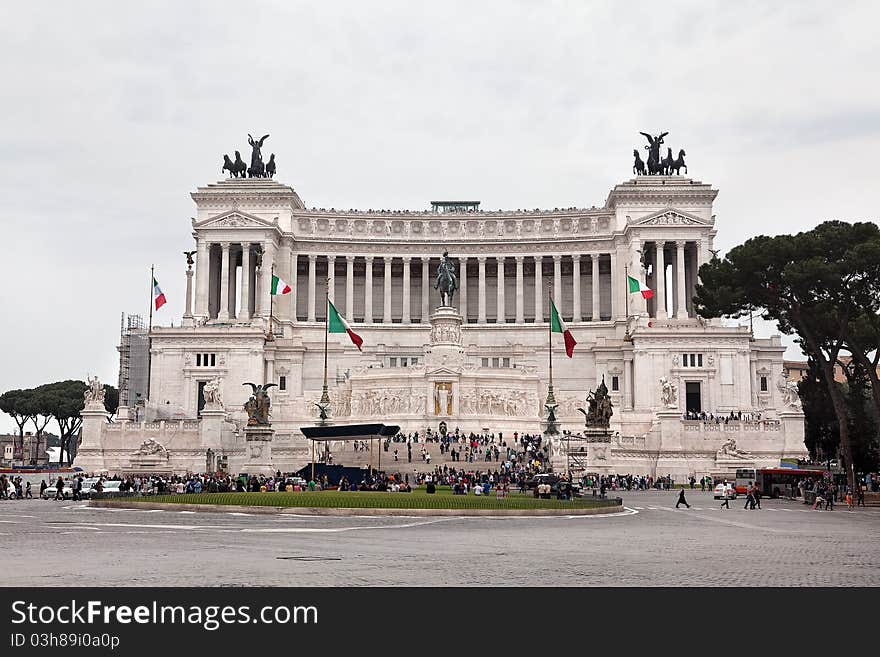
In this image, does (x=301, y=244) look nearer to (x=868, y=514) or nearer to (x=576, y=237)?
(x=576, y=237)

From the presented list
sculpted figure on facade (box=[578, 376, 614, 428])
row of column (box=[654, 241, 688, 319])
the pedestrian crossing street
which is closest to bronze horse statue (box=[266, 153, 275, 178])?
row of column (box=[654, 241, 688, 319])

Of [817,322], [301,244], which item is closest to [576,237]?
[301,244]

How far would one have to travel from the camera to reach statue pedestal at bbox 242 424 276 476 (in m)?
72.8

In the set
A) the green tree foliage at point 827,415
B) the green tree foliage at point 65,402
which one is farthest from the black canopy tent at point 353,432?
the green tree foliage at point 65,402

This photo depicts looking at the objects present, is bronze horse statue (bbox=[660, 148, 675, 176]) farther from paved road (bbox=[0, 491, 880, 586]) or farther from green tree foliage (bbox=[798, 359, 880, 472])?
paved road (bbox=[0, 491, 880, 586])

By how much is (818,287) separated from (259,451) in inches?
1493

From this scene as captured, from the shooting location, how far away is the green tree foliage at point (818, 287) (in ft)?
181

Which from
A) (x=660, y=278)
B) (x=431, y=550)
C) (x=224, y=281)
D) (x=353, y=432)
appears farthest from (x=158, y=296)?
(x=431, y=550)

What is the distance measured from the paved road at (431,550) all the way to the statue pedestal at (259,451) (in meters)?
30.6

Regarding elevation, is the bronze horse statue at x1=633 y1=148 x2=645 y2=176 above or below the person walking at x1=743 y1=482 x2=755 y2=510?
above

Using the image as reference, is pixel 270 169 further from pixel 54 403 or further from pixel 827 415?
pixel 827 415

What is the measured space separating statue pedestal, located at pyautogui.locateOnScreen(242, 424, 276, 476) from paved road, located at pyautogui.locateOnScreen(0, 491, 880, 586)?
30617 mm
